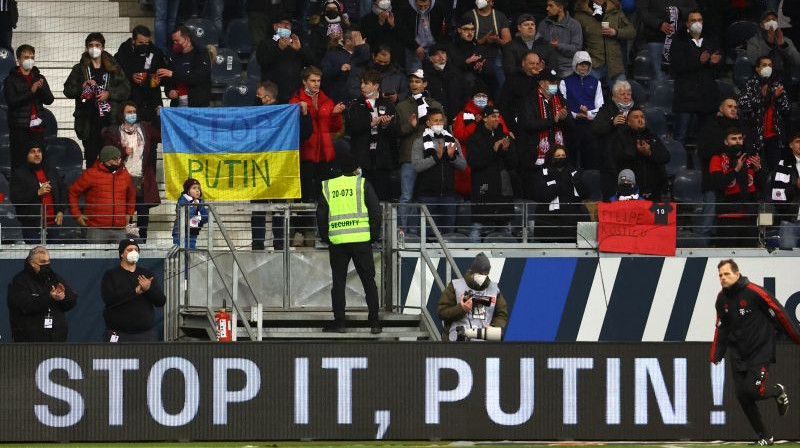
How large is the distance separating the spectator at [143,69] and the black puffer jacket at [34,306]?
147 inches

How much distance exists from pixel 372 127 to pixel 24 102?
14.0 feet

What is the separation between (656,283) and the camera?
19.4m

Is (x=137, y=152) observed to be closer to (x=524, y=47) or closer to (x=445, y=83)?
(x=445, y=83)

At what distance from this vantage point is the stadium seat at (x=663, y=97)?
A: 22.2 m

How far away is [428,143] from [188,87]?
339 centimetres

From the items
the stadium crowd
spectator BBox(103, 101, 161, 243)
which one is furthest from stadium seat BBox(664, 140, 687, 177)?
spectator BBox(103, 101, 161, 243)

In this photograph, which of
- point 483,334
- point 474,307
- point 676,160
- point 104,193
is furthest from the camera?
point 676,160

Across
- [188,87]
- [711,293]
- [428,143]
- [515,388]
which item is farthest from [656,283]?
[188,87]

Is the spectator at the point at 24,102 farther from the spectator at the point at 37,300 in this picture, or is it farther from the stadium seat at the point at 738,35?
the stadium seat at the point at 738,35

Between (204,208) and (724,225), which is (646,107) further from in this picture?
(204,208)

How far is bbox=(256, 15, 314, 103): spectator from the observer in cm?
2039

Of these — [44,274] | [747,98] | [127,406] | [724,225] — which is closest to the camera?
[127,406]

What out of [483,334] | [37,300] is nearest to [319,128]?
[37,300]

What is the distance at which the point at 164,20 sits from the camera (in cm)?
2197
